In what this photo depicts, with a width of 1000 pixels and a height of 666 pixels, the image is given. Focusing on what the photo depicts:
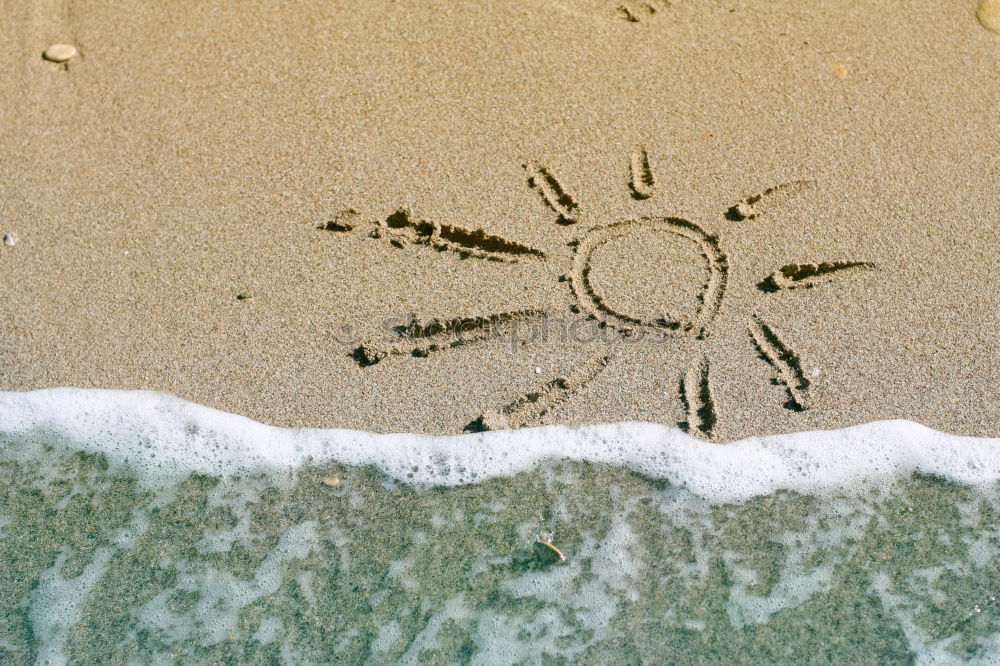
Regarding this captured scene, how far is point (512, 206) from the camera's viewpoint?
2410 mm

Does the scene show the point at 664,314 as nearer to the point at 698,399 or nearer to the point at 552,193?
the point at 698,399

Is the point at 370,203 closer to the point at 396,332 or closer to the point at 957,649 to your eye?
the point at 396,332

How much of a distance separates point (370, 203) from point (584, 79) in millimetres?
789

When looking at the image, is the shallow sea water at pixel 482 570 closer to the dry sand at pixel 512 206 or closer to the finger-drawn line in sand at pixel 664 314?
the dry sand at pixel 512 206

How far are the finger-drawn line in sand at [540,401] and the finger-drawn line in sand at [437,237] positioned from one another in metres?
0.36

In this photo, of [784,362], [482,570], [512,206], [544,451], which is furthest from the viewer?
[512,206]

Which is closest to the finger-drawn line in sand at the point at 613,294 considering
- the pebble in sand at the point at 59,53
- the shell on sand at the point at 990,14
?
the shell on sand at the point at 990,14

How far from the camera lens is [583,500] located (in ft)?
6.55

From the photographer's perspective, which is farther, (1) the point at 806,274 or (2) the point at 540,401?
(1) the point at 806,274

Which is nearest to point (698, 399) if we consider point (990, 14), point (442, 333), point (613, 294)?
point (613, 294)

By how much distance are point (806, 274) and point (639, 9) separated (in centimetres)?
110

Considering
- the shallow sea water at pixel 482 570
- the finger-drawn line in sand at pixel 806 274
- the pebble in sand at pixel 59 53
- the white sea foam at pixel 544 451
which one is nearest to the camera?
the shallow sea water at pixel 482 570

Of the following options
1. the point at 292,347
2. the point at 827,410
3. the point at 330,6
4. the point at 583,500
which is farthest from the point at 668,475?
the point at 330,6

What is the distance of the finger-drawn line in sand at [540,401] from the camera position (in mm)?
2072
